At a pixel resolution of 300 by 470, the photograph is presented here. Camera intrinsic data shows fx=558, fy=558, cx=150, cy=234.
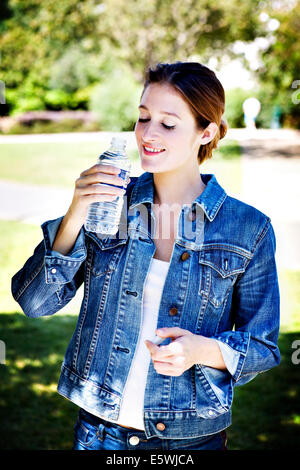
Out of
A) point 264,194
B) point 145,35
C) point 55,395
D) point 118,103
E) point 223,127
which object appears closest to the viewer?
point 223,127

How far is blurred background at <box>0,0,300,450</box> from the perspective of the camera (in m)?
5.14

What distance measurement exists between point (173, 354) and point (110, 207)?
58 cm

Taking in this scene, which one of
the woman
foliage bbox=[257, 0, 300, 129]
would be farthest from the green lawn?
foliage bbox=[257, 0, 300, 129]

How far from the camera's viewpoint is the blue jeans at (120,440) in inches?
77.0

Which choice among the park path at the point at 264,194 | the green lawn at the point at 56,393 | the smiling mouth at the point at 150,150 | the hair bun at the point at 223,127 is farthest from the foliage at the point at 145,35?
the smiling mouth at the point at 150,150

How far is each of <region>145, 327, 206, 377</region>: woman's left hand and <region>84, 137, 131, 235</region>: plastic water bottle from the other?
465 mm

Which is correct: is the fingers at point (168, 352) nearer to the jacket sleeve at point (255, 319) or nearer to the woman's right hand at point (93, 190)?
the jacket sleeve at point (255, 319)

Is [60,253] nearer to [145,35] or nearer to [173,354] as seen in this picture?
[173,354]

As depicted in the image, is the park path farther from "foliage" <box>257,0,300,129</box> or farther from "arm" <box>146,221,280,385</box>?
"arm" <box>146,221,280,385</box>

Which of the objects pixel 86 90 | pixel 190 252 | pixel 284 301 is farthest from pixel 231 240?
pixel 86 90

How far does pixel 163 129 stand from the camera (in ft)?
6.55

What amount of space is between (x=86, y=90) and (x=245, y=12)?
1373cm

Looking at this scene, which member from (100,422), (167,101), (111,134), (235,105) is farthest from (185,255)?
(111,134)

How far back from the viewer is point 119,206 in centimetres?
201
